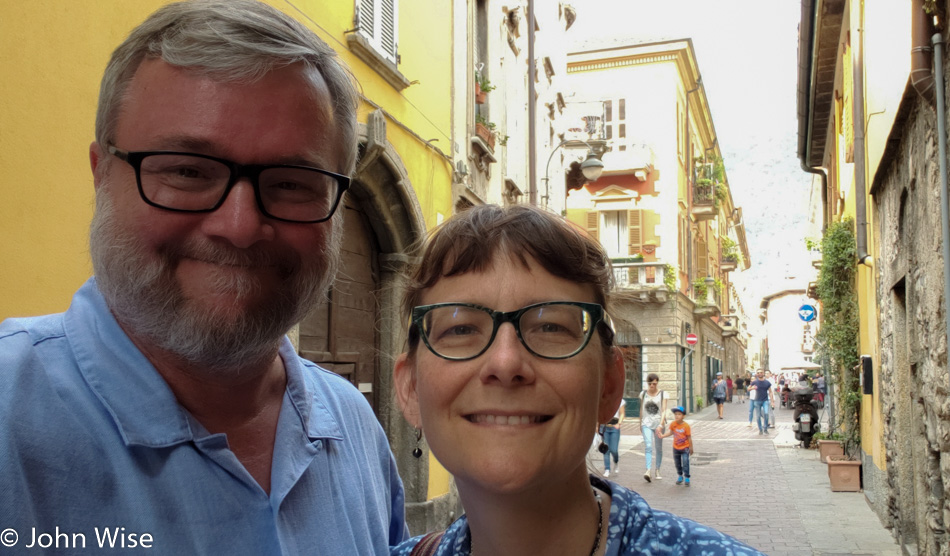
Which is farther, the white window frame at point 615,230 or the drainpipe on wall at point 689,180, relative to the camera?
the drainpipe on wall at point 689,180

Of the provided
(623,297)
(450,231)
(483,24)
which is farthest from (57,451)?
(483,24)

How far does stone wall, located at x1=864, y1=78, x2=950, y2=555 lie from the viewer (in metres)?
5.17

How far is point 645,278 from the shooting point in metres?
27.1

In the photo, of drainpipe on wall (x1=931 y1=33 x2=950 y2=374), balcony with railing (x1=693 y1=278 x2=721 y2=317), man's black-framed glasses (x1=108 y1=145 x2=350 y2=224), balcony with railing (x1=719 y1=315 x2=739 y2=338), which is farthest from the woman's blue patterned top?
balcony with railing (x1=719 y1=315 x2=739 y2=338)

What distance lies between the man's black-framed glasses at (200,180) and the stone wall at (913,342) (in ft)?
14.8

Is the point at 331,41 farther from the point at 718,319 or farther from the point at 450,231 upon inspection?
the point at 718,319

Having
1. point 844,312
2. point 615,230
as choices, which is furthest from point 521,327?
point 615,230

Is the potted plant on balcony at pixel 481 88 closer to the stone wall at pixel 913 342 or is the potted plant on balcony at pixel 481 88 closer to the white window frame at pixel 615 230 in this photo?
the stone wall at pixel 913 342

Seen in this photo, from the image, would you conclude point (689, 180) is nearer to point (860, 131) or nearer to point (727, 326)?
point (727, 326)

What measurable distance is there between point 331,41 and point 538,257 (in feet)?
21.2

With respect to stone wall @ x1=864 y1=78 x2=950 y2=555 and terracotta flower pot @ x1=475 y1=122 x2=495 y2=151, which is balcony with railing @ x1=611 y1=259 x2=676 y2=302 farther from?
stone wall @ x1=864 y1=78 x2=950 y2=555

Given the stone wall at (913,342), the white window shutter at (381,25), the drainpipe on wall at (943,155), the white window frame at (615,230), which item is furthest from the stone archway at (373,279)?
the white window frame at (615,230)

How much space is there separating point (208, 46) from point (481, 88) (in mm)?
10344

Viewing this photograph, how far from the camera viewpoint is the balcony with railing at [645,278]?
26.7 metres
